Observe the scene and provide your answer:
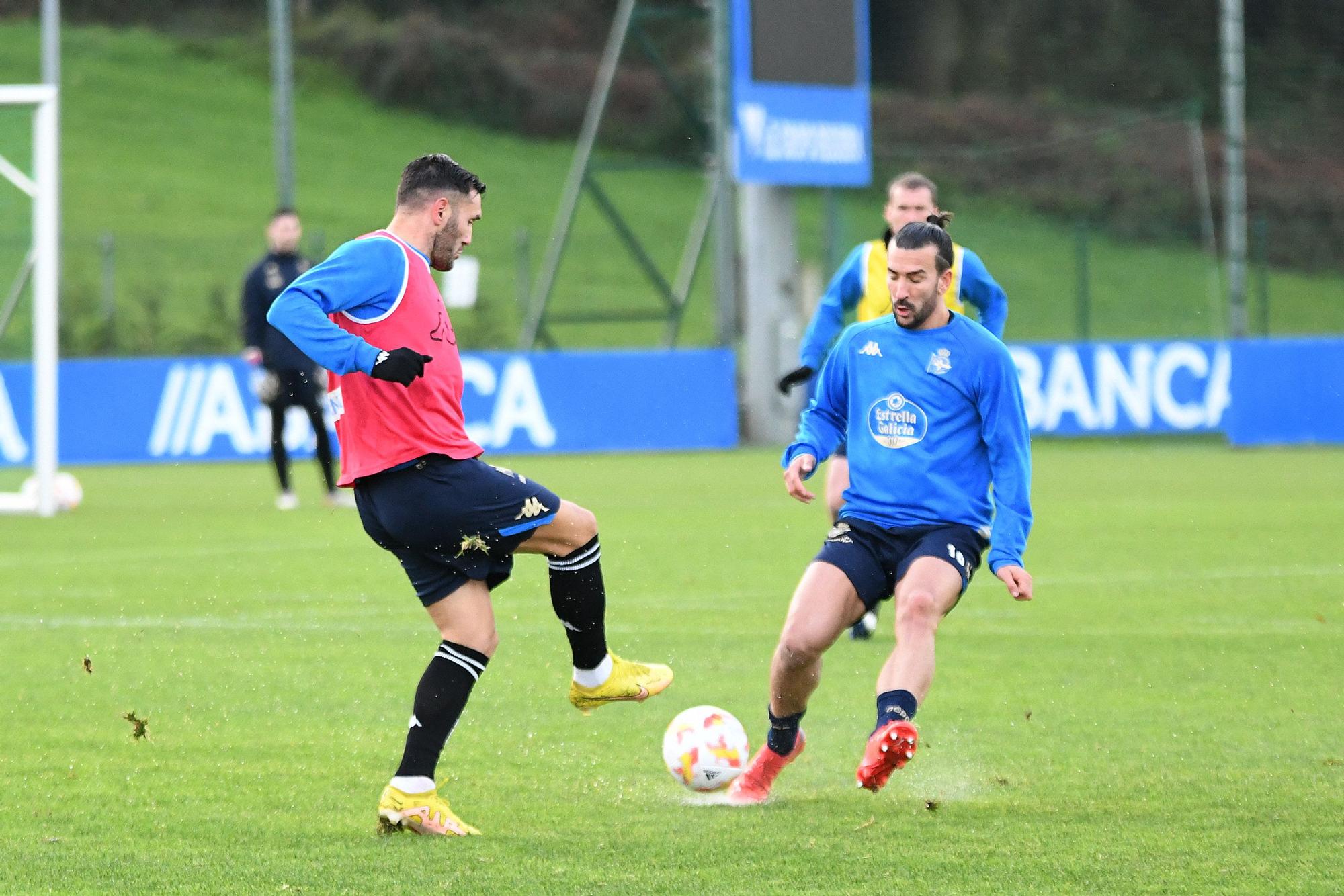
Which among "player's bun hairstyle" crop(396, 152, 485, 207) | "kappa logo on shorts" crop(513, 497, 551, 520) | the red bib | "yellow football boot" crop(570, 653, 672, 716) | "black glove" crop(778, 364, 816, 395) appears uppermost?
"player's bun hairstyle" crop(396, 152, 485, 207)

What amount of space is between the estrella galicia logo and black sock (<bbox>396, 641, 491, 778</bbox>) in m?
1.36

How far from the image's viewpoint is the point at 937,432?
5.88 metres

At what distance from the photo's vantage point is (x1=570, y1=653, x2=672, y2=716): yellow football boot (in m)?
6.05

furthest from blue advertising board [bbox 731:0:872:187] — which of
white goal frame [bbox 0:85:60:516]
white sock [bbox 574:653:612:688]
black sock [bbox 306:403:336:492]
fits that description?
white sock [bbox 574:653:612:688]

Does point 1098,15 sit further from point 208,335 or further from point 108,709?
point 108,709

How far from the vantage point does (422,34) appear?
50.2m

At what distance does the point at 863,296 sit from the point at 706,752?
3731 mm

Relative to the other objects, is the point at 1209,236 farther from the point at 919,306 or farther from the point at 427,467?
the point at 427,467

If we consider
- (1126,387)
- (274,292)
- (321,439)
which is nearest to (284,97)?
(274,292)

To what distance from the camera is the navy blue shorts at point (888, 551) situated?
5797mm

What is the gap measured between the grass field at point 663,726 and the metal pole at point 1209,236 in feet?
49.1

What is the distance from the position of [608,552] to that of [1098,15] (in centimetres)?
3685

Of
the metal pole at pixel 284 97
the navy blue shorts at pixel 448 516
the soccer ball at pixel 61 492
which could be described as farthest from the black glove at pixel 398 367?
the metal pole at pixel 284 97

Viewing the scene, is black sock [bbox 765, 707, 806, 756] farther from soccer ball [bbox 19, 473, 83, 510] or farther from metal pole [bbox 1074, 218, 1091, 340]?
metal pole [bbox 1074, 218, 1091, 340]
